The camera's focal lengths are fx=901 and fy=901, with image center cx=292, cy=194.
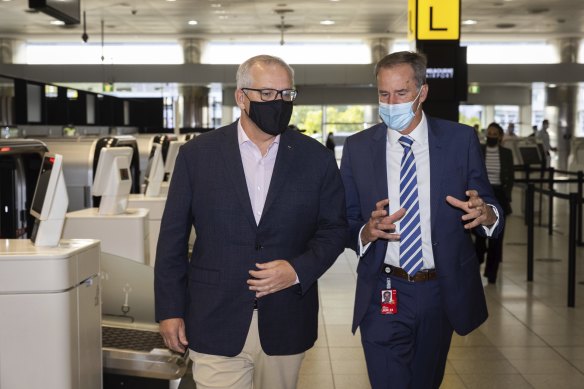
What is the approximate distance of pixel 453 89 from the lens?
33.2 feet

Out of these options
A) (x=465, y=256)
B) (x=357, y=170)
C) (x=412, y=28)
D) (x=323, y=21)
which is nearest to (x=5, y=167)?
(x=357, y=170)

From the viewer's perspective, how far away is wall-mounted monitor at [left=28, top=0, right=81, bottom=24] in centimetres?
789

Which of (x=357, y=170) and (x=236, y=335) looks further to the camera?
(x=357, y=170)

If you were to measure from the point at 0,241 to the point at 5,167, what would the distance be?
6.93 feet

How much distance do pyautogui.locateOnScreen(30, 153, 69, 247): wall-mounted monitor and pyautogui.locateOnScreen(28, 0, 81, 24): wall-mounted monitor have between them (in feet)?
13.3

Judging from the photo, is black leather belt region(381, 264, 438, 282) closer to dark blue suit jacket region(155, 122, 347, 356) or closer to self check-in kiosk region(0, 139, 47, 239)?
dark blue suit jacket region(155, 122, 347, 356)

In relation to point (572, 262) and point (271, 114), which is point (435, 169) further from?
point (572, 262)

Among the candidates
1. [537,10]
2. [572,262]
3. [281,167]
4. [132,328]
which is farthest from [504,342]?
[537,10]

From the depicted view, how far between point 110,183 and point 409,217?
346 centimetres

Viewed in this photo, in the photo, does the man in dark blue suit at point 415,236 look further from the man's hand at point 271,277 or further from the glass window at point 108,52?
the glass window at point 108,52

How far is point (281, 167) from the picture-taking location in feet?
10.4

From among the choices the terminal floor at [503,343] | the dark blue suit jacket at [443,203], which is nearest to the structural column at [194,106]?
the terminal floor at [503,343]

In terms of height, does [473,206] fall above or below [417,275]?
above

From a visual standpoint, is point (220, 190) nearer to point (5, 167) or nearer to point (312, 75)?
point (5, 167)
